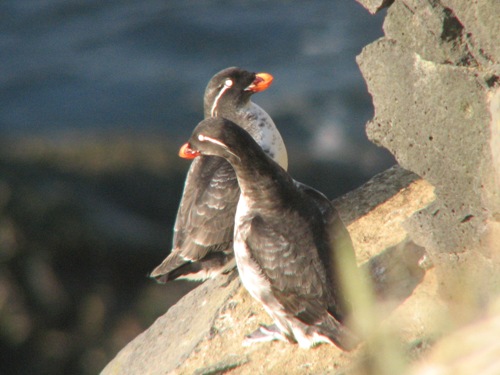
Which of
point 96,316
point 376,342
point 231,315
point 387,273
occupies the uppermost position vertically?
point 376,342

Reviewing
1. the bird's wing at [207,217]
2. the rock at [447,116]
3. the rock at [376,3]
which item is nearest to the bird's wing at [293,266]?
the rock at [447,116]

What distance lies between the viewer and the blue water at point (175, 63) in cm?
1262

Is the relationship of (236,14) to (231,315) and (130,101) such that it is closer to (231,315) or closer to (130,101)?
(130,101)

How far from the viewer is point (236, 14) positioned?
597 inches

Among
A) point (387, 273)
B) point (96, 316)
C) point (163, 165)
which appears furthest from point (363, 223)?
point (163, 165)

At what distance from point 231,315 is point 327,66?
861 cm

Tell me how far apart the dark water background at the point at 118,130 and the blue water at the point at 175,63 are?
26 mm

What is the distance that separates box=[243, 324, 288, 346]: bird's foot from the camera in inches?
207

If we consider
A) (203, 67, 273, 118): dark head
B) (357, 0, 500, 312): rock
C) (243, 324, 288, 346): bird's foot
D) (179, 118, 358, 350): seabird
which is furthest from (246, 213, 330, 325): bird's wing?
(203, 67, 273, 118): dark head

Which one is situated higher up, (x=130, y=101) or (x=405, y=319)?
(x=405, y=319)

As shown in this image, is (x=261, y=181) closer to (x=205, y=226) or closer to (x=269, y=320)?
(x=269, y=320)

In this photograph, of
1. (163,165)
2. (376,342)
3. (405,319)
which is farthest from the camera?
(163,165)

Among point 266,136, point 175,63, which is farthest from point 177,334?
point 175,63

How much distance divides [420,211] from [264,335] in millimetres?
1122
